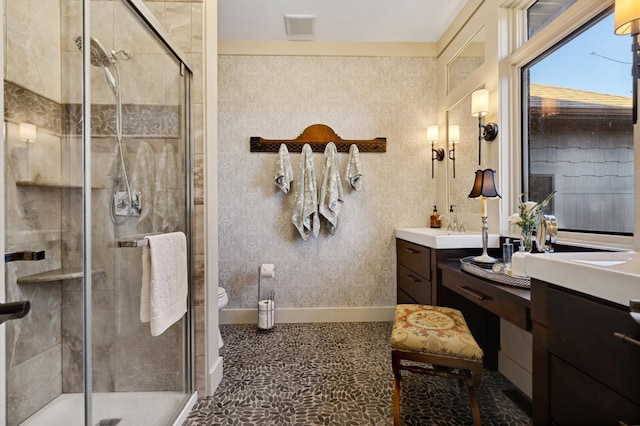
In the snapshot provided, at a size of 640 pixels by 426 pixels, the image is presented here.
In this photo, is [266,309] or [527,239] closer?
[527,239]

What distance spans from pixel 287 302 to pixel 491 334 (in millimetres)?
1656

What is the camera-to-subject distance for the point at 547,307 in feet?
2.92

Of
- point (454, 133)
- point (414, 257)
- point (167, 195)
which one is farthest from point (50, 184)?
point (454, 133)

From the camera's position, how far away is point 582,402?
77 cm

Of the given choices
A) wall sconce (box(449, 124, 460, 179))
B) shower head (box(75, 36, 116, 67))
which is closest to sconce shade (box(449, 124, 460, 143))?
wall sconce (box(449, 124, 460, 179))

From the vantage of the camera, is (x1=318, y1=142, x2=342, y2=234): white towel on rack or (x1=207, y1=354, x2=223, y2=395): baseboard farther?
(x1=318, y1=142, x2=342, y2=234): white towel on rack

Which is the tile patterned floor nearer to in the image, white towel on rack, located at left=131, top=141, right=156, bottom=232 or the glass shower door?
the glass shower door

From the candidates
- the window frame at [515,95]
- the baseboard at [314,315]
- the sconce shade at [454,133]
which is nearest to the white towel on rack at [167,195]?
the baseboard at [314,315]

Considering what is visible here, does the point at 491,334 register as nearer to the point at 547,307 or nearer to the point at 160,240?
the point at 547,307

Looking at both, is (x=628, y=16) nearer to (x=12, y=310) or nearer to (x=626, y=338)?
(x=626, y=338)

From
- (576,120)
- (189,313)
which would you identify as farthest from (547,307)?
(189,313)

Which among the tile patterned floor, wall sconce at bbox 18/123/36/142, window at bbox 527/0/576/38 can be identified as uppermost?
window at bbox 527/0/576/38

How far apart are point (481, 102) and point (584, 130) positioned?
2.13 feet

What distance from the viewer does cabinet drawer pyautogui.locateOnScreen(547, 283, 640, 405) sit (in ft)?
2.18
